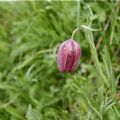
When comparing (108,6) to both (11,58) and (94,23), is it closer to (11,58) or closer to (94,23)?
(94,23)

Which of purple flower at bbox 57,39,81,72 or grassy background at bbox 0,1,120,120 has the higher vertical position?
purple flower at bbox 57,39,81,72

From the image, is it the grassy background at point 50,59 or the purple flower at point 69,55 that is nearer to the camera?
the purple flower at point 69,55

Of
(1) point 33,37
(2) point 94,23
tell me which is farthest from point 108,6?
(1) point 33,37

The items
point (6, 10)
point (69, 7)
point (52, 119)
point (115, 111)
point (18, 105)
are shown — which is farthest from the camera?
point (6, 10)

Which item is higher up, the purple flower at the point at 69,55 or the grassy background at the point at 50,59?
the purple flower at the point at 69,55

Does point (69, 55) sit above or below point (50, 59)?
above
